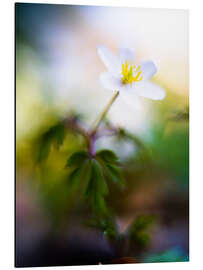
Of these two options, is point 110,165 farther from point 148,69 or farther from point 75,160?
point 148,69

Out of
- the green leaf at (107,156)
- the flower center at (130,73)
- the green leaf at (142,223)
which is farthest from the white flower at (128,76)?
the green leaf at (142,223)

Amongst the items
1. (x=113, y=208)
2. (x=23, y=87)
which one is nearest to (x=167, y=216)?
(x=113, y=208)

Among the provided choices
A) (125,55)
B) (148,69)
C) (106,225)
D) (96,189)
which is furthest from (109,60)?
(106,225)

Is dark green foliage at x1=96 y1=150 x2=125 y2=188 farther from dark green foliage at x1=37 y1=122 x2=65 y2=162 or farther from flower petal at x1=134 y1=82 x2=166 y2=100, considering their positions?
flower petal at x1=134 y1=82 x2=166 y2=100

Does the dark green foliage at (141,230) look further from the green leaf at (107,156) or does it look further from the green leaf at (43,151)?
Answer: the green leaf at (43,151)
